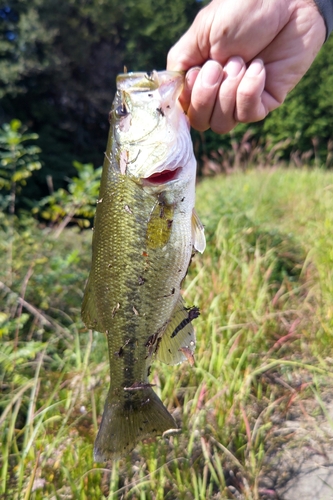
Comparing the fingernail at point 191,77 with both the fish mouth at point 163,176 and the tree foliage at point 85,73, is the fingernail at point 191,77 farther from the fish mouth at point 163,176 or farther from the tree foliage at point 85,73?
the tree foliage at point 85,73

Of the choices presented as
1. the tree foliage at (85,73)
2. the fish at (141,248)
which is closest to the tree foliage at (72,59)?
the tree foliage at (85,73)

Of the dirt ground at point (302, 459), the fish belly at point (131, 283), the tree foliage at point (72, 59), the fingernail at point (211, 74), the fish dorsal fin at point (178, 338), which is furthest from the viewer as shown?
the tree foliage at point (72, 59)

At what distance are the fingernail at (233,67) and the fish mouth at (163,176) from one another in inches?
21.9

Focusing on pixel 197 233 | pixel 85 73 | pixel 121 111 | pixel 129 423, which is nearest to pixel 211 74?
pixel 121 111

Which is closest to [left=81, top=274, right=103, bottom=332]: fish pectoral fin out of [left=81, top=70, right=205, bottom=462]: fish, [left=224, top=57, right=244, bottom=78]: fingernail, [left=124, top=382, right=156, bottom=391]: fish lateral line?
[left=81, top=70, right=205, bottom=462]: fish

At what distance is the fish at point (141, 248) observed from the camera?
1268 mm

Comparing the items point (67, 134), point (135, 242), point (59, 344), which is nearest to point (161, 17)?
point (67, 134)

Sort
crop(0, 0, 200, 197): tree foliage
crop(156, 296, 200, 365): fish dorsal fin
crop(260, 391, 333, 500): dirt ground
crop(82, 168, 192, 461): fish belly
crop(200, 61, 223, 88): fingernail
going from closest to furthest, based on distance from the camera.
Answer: crop(82, 168, 192, 461): fish belly → crop(156, 296, 200, 365): fish dorsal fin → crop(200, 61, 223, 88): fingernail → crop(260, 391, 333, 500): dirt ground → crop(0, 0, 200, 197): tree foliage

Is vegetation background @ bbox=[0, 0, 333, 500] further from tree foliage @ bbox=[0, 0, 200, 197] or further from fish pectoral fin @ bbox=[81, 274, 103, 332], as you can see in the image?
tree foliage @ bbox=[0, 0, 200, 197]

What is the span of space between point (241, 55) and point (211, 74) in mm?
248

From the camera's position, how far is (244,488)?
176 cm

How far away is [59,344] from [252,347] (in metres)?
1.65

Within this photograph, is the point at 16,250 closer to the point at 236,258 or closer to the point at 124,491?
the point at 236,258

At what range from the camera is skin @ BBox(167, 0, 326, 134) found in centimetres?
151
